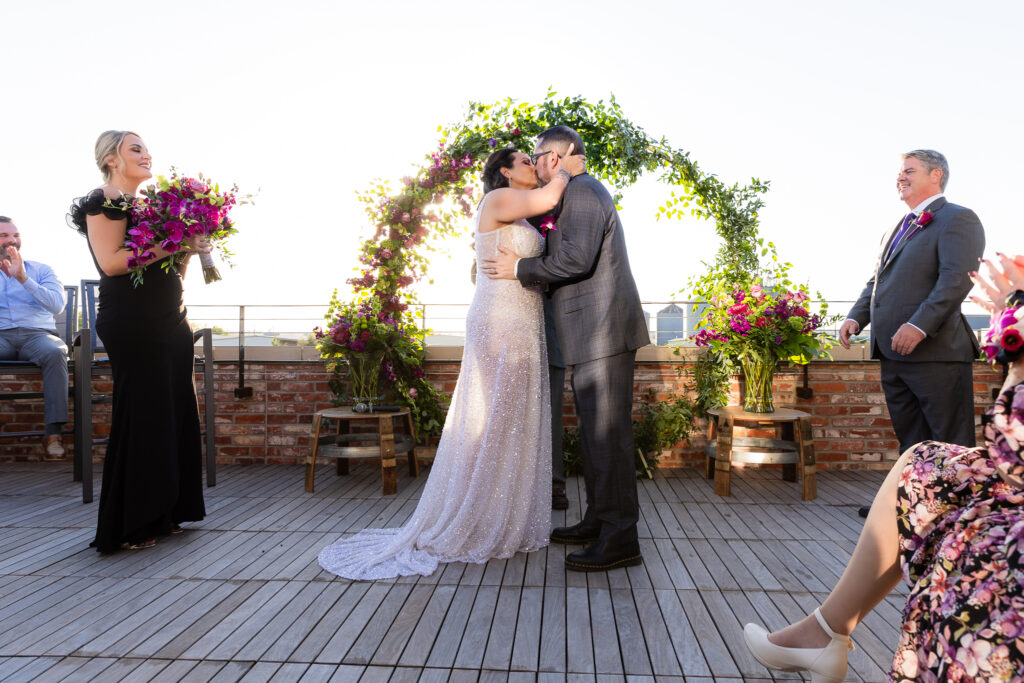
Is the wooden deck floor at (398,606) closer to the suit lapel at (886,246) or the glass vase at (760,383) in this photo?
the glass vase at (760,383)

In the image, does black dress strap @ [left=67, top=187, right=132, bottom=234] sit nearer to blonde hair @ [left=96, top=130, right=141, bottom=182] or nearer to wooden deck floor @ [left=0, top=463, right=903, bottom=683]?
blonde hair @ [left=96, top=130, right=141, bottom=182]

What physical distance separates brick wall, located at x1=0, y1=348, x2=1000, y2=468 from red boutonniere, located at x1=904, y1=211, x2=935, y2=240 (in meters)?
1.83

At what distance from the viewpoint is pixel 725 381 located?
4.80m

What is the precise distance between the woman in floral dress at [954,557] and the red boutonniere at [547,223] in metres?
1.63

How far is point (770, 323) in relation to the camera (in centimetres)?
418

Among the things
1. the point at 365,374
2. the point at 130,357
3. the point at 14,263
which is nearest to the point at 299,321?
the point at 365,374

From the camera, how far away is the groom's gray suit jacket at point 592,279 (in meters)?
2.61

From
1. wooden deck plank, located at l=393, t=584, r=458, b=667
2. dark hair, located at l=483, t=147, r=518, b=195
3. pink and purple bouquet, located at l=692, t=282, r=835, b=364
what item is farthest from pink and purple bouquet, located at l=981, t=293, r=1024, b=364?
pink and purple bouquet, located at l=692, t=282, r=835, b=364

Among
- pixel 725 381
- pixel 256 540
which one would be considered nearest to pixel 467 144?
pixel 725 381

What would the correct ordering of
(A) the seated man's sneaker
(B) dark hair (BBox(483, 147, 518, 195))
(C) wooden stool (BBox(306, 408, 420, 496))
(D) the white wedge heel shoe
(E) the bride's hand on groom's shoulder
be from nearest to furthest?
(D) the white wedge heel shoe → (E) the bride's hand on groom's shoulder → (B) dark hair (BBox(483, 147, 518, 195)) → (C) wooden stool (BBox(306, 408, 420, 496)) → (A) the seated man's sneaker

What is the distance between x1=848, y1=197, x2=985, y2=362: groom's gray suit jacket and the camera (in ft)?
10.1

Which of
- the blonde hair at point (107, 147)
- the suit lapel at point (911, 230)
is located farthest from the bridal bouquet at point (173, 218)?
the suit lapel at point (911, 230)

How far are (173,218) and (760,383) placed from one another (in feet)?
11.5

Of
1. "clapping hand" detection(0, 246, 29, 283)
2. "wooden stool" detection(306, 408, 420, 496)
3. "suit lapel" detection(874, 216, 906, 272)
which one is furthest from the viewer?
"clapping hand" detection(0, 246, 29, 283)
